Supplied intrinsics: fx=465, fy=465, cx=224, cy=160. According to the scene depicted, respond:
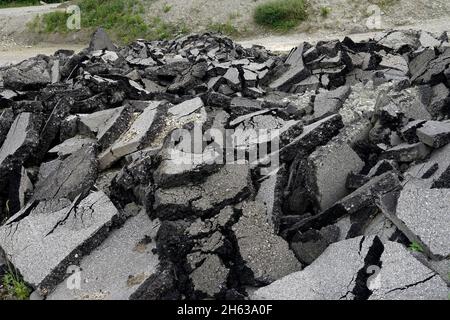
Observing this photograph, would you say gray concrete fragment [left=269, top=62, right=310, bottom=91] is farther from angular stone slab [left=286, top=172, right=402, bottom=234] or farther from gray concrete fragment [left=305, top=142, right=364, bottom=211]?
angular stone slab [left=286, top=172, right=402, bottom=234]

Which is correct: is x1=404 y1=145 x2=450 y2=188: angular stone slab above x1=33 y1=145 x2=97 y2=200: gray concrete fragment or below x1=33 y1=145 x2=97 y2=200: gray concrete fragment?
above

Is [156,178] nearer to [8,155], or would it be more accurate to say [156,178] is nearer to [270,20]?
Answer: [8,155]

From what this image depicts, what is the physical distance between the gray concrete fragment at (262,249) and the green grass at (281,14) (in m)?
14.4

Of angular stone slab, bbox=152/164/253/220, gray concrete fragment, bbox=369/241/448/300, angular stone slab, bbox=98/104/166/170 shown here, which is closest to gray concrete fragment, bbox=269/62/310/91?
angular stone slab, bbox=98/104/166/170

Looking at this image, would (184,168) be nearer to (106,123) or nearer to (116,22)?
(106,123)

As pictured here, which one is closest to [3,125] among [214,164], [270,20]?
[214,164]

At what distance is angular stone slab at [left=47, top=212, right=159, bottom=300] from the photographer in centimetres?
453

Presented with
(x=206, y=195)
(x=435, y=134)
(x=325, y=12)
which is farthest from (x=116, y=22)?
(x=435, y=134)

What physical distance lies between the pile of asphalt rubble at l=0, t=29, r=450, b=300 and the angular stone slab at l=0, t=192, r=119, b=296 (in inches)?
0.6

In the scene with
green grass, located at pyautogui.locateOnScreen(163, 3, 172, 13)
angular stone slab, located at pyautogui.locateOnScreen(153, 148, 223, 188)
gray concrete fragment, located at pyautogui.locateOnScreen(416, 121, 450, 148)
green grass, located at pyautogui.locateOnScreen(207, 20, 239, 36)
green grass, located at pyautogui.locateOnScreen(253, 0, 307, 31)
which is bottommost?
green grass, located at pyautogui.locateOnScreen(207, 20, 239, 36)

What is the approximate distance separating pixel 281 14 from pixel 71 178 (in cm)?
1420

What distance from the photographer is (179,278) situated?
14.7ft

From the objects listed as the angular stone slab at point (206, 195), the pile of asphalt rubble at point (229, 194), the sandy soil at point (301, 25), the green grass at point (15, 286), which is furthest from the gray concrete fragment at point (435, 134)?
the sandy soil at point (301, 25)
